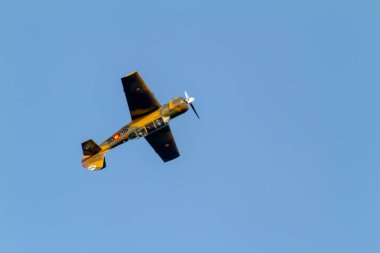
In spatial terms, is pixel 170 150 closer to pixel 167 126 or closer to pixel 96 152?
pixel 167 126

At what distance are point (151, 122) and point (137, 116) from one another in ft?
5.22

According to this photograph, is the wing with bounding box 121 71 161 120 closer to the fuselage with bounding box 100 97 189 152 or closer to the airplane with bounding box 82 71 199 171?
the airplane with bounding box 82 71 199 171

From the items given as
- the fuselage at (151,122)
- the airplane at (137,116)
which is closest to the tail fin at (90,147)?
the airplane at (137,116)

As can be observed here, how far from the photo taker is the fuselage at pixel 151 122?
68125mm

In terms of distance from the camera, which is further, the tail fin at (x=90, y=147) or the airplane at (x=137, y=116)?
the tail fin at (x=90, y=147)

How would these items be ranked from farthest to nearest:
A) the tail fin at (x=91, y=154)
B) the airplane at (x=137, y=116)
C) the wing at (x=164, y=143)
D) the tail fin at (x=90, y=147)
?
the wing at (x=164, y=143), the tail fin at (x=90, y=147), the tail fin at (x=91, y=154), the airplane at (x=137, y=116)

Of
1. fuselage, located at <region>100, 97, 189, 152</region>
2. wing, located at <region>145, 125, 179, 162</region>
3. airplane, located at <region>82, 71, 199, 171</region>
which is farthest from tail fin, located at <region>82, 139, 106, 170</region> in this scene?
wing, located at <region>145, 125, 179, 162</region>

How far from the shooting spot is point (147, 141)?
71938 mm

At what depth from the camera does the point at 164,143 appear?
72.0 m

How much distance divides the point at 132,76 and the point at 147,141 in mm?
7916

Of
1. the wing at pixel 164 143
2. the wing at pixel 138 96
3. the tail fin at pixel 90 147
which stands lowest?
the wing at pixel 164 143

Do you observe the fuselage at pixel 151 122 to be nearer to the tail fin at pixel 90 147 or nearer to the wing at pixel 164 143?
the tail fin at pixel 90 147

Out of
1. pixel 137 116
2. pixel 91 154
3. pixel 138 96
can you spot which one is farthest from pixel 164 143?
pixel 91 154

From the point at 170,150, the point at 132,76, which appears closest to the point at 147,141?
the point at 170,150
